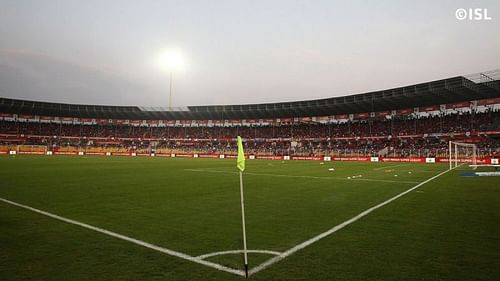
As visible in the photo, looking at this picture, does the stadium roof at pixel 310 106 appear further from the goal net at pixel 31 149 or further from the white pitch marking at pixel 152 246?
the white pitch marking at pixel 152 246

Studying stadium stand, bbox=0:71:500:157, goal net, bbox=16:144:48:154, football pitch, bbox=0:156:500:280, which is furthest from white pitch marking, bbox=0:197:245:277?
goal net, bbox=16:144:48:154

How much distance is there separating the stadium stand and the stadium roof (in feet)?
0.51

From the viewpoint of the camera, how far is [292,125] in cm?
8544

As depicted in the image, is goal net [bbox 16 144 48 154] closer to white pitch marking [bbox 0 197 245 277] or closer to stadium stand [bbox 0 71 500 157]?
stadium stand [bbox 0 71 500 157]

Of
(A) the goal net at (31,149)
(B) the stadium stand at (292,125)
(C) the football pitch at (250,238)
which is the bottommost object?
(C) the football pitch at (250,238)

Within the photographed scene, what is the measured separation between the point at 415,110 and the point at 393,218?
207 ft

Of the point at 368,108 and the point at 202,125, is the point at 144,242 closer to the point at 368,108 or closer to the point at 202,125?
the point at 368,108

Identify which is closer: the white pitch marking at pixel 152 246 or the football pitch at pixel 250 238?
the football pitch at pixel 250 238

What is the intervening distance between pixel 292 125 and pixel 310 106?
12.9 m

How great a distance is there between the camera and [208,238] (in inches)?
244

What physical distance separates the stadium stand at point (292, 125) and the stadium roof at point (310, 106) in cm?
16

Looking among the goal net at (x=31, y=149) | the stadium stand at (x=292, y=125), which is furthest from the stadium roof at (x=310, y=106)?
the goal net at (x=31, y=149)

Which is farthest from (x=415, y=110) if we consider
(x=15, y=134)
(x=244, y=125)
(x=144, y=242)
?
(x=15, y=134)

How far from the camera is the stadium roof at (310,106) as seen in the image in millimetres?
51844
